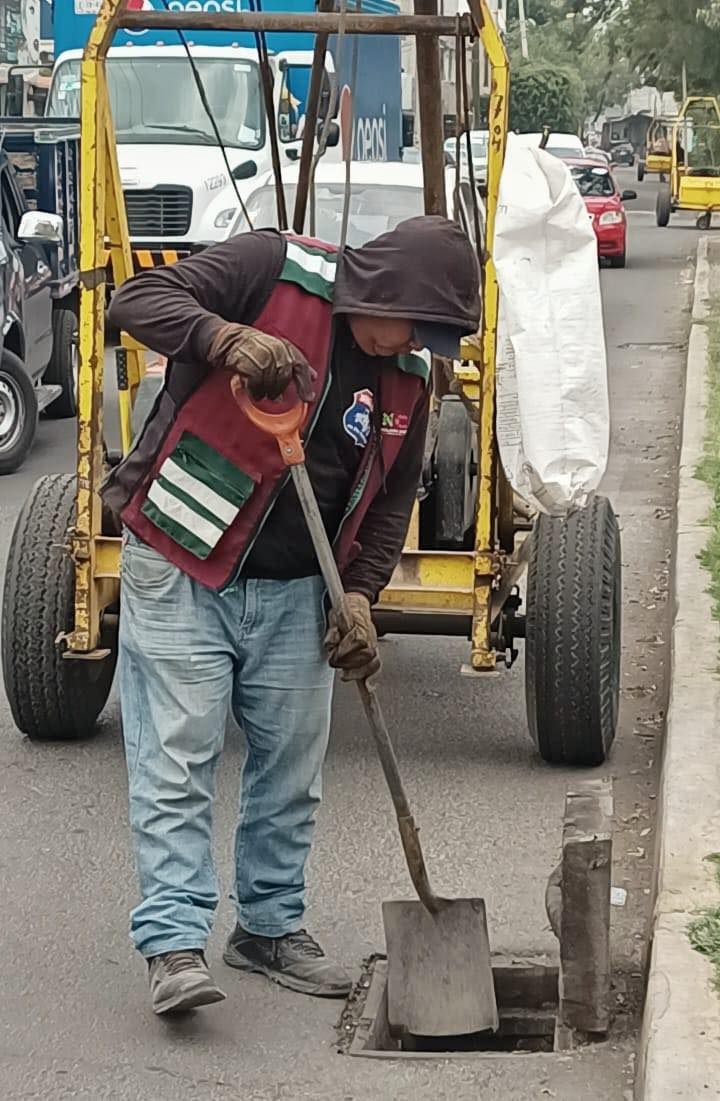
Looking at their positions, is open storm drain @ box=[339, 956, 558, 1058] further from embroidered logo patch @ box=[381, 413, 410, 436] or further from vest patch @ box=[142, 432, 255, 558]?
embroidered logo patch @ box=[381, 413, 410, 436]

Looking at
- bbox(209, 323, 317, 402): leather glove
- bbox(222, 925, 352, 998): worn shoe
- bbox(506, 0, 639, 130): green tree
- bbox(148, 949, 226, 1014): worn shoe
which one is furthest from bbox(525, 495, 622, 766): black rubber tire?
bbox(506, 0, 639, 130): green tree

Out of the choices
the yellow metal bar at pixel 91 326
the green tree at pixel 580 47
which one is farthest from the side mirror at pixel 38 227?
the green tree at pixel 580 47

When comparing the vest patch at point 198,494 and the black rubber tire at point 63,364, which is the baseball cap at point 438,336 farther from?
the black rubber tire at point 63,364

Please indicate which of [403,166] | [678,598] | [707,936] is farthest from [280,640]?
[403,166]

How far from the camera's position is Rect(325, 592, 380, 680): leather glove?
4309 millimetres

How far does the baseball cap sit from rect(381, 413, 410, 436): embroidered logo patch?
0.73 ft

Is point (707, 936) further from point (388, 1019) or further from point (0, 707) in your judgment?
point (0, 707)

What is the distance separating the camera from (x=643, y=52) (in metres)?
43.5

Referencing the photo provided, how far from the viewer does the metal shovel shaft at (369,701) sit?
4129 mm

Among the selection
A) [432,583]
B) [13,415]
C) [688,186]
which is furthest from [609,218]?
Result: [432,583]

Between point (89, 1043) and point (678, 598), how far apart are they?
393 centimetres

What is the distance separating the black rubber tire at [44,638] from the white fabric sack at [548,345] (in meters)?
1.56

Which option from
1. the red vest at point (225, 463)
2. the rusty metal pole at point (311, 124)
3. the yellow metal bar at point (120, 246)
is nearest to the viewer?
the red vest at point (225, 463)

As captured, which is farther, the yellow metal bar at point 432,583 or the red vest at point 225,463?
the yellow metal bar at point 432,583
